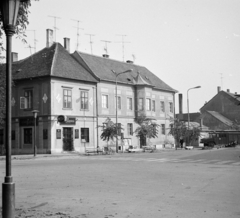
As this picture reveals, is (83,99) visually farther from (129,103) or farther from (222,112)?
(222,112)

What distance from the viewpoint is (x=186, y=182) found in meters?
12.7

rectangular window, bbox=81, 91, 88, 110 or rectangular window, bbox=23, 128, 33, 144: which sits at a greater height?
rectangular window, bbox=81, 91, 88, 110

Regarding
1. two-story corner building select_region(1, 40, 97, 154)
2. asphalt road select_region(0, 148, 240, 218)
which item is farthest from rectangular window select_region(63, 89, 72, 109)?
asphalt road select_region(0, 148, 240, 218)

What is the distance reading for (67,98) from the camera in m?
39.6

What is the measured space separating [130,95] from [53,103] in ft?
45.3

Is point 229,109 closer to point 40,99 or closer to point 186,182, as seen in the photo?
point 40,99

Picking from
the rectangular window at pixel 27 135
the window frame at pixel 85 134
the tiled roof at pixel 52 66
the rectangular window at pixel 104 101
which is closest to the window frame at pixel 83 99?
the tiled roof at pixel 52 66

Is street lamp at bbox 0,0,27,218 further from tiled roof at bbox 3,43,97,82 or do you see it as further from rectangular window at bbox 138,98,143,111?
rectangular window at bbox 138,98,143,111

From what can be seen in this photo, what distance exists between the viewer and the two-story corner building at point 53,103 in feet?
124

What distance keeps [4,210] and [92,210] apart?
7.18 feet

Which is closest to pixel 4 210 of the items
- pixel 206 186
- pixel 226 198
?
pixel 226 198

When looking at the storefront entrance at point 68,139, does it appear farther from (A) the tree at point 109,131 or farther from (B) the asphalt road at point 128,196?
(B) the asphalt road at point 128,196

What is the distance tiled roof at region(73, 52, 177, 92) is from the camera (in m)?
45.2

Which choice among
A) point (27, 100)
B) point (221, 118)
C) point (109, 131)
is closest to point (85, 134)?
point (109, 131)
